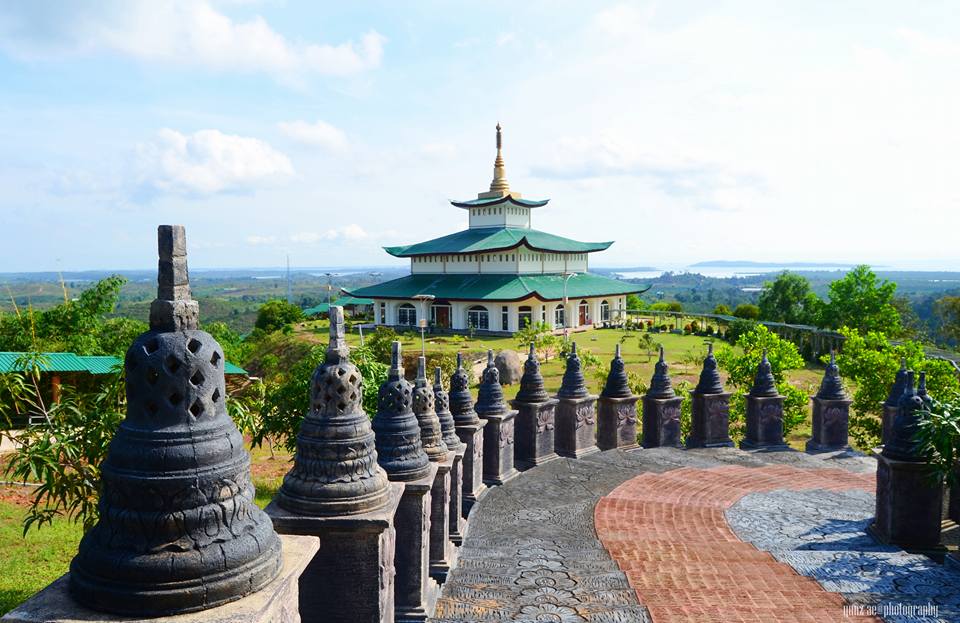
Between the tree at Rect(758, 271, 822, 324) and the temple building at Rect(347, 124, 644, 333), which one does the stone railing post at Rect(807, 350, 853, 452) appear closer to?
the temple building at Rect(347, 124, 644, 333)

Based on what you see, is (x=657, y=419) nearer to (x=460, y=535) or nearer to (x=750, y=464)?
(x=750, y=464)

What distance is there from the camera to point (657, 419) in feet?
53.6

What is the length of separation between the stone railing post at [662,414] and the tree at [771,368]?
3.65 m

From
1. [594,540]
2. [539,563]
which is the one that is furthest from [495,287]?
[539,563]

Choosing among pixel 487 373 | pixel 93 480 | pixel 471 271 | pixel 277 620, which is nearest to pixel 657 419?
pixel 487 373

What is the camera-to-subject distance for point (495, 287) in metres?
47.9

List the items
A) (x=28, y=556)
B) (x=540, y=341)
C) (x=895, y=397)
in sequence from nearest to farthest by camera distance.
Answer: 1. (x=28, y=556)
2. (x=895, y=397)
3. (x=540, y=341)

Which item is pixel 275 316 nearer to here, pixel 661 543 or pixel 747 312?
pixel 747 312

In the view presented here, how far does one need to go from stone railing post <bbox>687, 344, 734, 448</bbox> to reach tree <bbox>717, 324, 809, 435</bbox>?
2.84 meters

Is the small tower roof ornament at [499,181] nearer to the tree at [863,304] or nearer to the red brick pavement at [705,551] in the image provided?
the tree at [863,304]

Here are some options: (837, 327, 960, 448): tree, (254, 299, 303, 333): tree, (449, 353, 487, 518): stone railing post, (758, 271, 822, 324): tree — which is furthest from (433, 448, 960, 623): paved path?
(254, 299, 303, 333): tree

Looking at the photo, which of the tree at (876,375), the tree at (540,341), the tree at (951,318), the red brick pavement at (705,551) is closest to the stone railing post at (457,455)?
the red brick pavement at (705,551)

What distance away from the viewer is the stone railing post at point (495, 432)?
42.0 ft

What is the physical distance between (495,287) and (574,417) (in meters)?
33.3
